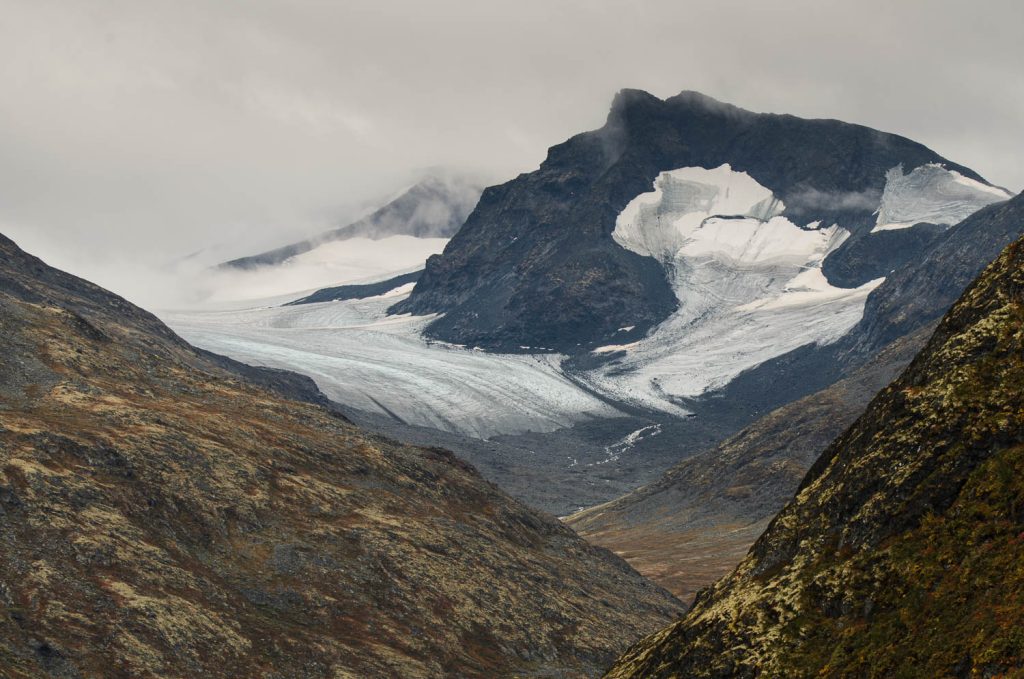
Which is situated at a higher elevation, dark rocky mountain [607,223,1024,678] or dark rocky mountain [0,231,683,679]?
dark rocky mountain [607,223,1024,678]

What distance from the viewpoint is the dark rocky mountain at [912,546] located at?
70.3 ft

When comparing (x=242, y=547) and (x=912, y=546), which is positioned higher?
(x=912, y=546)

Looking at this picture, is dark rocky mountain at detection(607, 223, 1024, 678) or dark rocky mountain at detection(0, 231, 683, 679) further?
dark rocky mountain at detection(0, 231, 683, 679)

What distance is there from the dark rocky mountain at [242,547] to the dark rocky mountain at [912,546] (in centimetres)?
3329

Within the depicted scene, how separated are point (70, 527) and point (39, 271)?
14390 cm

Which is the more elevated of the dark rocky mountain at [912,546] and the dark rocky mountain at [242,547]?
the dark rocky mountain at [912,546]

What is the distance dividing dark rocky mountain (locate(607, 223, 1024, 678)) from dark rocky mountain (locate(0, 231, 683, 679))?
109 ft

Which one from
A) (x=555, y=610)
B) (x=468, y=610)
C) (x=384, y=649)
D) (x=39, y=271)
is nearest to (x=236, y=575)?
(x=384, y=649)

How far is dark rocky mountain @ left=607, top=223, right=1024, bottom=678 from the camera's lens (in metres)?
21.4

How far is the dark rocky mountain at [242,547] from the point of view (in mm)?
54062

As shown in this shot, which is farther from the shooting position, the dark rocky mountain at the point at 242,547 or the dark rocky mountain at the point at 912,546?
the dark rocky mountain at the point at 242,547

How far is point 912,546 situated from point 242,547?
53820 mm

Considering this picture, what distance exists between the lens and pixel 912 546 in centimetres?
2409

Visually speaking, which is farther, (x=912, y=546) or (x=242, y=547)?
(x=242, y=547)
